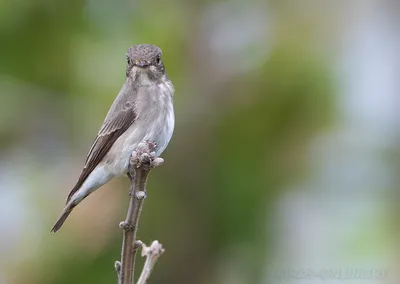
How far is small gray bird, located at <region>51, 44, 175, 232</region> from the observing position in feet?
12.9

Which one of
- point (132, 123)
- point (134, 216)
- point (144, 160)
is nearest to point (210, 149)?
point (132, 123)

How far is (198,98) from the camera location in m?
5.07

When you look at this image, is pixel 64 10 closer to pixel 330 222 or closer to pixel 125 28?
pixel 125 28

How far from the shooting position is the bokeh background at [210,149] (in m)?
4.48

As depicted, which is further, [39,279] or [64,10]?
[64,10]

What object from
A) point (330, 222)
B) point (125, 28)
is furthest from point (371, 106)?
point (125, 28)

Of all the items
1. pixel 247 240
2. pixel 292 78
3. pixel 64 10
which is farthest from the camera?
pixel 64 10

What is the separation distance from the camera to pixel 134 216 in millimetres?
2629

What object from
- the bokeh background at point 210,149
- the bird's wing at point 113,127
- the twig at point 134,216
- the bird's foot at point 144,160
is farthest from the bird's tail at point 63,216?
the bird's foot at point 144,160

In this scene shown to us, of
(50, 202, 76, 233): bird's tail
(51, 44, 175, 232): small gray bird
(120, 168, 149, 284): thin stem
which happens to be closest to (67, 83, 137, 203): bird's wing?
(51, 44, 175, 232): small gray bird

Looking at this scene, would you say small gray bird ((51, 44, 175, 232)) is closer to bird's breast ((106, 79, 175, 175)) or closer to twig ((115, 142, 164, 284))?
bird's breast ((106, 79, 175, 175))

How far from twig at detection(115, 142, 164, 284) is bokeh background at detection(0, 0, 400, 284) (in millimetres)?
1664

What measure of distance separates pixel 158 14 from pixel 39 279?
193 centimetres

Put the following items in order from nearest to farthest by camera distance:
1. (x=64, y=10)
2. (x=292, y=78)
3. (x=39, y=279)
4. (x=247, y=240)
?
(x=39, y=279) < (x=247, y=240) < (x=292, y=78) < (x=64, y=10)
